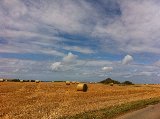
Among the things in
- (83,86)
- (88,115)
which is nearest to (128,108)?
(88,115)

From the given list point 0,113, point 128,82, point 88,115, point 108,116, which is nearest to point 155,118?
point 108,116

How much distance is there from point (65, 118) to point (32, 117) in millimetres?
2263

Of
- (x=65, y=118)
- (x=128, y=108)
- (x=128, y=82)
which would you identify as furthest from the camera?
(x=128, y=82)

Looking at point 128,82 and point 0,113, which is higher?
point 128,82

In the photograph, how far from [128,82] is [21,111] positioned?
10537 cm

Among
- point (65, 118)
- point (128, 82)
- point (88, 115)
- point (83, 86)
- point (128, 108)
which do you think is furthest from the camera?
point (128, 82)

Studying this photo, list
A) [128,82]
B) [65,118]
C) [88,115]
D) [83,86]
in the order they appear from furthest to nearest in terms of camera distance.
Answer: [128,82] → [83,86] → [88,115] → [65,118]

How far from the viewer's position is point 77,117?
73.2 ft

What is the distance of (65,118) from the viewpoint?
21.7 meters

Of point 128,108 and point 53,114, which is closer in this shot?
point 53,114

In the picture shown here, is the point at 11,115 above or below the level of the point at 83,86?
below

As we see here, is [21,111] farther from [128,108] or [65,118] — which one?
[128,108]

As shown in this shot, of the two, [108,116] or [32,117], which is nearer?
[32,117]

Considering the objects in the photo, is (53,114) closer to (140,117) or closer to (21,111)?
(21,111)
